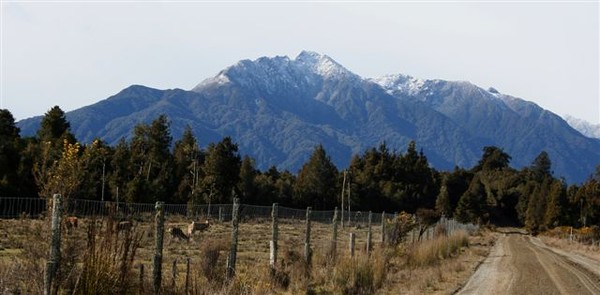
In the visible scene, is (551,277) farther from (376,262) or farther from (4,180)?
(4,180)

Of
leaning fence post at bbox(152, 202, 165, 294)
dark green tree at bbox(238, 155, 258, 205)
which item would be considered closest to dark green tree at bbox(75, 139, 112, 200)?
dark green tree at bbox(238, 155, 258, 205)

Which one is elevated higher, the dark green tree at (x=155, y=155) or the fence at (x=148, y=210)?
the dark green tree at (x=155, y=155)

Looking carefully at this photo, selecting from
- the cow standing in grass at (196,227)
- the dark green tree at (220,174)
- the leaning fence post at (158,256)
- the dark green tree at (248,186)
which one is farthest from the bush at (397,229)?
the dark green tree at (248,186)

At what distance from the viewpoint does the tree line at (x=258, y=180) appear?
5278 centimetres

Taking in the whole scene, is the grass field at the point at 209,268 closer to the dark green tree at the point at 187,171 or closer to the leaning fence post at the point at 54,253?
the leaning fence post at the point at 54,253

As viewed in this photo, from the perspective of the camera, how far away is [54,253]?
7484 millimetres

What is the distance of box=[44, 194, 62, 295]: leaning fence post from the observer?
24.3 ft

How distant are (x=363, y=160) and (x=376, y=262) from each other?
330 ft

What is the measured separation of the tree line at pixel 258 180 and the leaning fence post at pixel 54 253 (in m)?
6.79

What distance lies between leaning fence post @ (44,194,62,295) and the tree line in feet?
22.3

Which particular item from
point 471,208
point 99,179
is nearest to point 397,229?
point 99,179

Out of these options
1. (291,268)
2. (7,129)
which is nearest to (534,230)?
(7,129)

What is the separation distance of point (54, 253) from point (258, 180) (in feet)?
276

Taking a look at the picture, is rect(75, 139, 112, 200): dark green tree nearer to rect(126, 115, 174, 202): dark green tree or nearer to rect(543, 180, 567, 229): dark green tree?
rect(126, 115, 174, 202): dark green tree
